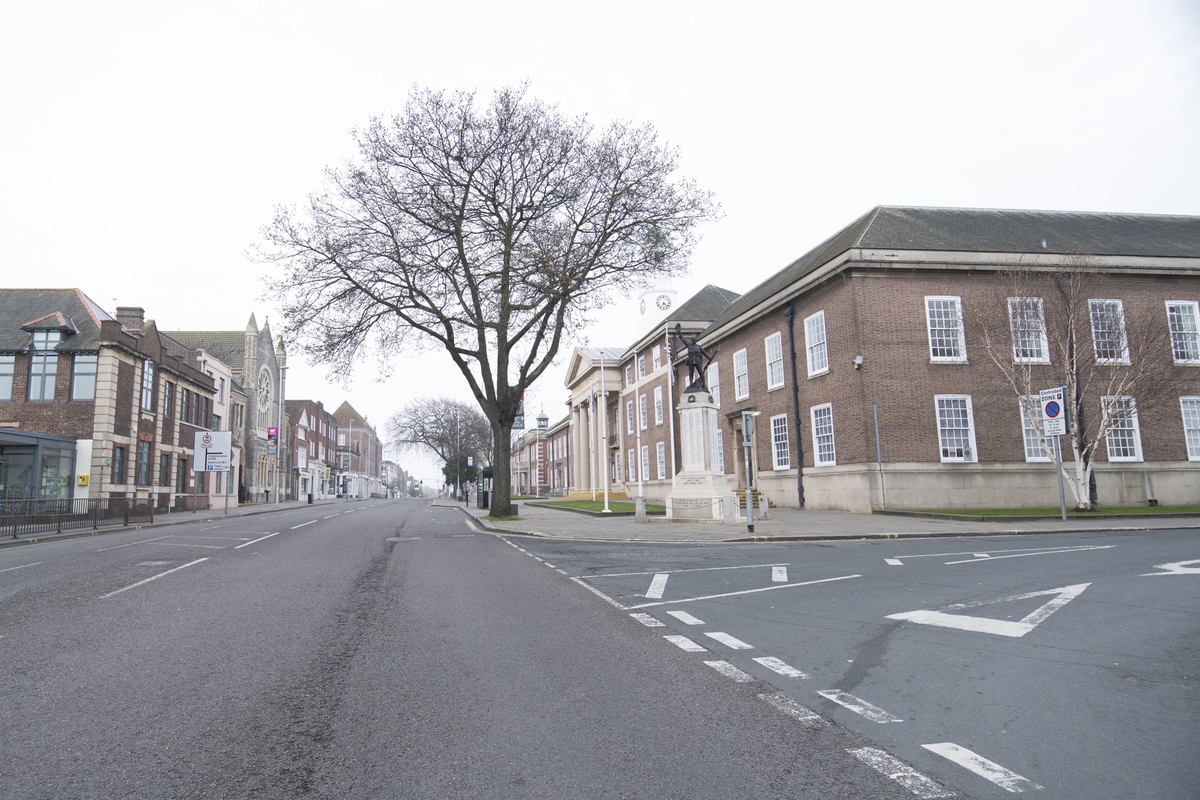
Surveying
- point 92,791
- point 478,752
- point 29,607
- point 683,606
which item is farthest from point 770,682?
point 29,607

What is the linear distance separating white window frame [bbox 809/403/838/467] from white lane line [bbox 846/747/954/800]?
2329 centimetres

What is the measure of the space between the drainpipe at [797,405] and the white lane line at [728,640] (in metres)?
22.4

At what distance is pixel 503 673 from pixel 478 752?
5.09ft

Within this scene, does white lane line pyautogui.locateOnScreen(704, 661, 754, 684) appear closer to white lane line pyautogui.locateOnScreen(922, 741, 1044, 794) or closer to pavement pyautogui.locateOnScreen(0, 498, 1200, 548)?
white lane line pyautogui.locateOnScreen(922, 741, 1044, 794)

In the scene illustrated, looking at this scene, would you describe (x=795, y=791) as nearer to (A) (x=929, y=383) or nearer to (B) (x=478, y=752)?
(B) (x=478, y=752)

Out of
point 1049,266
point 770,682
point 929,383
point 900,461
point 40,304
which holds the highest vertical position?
point 40,304

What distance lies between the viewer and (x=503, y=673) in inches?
205

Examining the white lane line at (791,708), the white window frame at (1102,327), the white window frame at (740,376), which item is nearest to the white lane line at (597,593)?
the white lane line at (791,708)

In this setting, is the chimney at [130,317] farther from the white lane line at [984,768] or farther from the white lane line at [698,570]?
the white lane line at [984,768]

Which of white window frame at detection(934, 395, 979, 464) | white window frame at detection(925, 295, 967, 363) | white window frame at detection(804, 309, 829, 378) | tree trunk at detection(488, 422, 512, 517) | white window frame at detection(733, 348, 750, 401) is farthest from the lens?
white window frame at detection(733, 348, 750, 401)

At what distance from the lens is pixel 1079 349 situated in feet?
77.6

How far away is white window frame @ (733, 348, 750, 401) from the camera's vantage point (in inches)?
1319

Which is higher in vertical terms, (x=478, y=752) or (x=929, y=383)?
(x=929, y=383)

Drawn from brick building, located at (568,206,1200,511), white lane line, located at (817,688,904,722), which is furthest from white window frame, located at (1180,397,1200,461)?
white lane line, located at (817,688,904,722)
